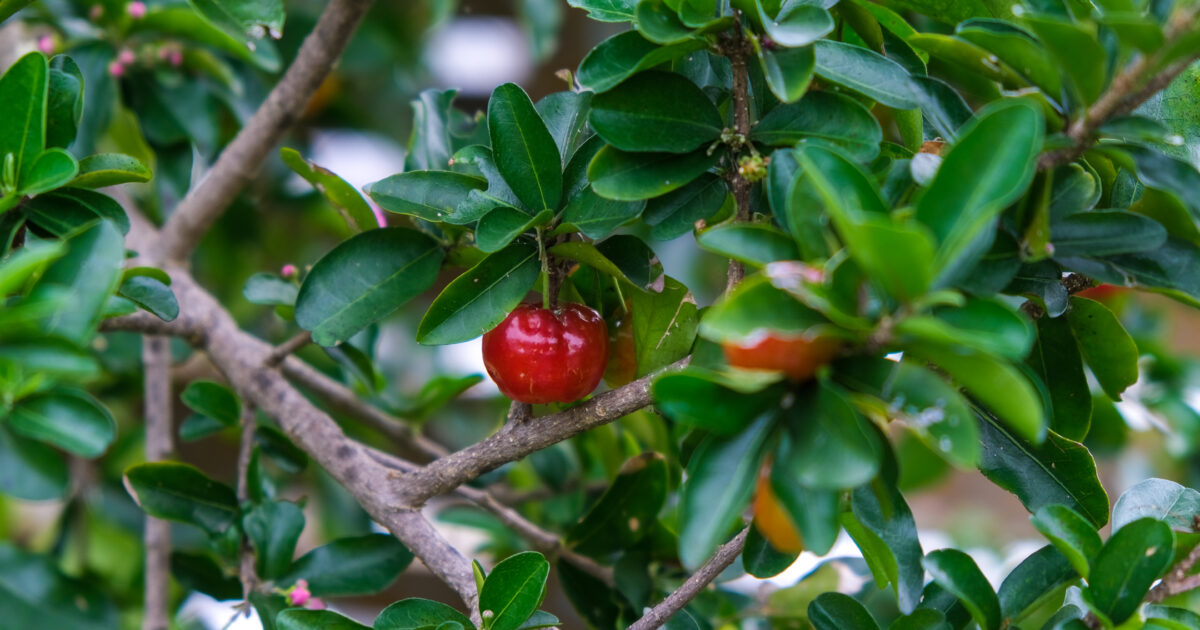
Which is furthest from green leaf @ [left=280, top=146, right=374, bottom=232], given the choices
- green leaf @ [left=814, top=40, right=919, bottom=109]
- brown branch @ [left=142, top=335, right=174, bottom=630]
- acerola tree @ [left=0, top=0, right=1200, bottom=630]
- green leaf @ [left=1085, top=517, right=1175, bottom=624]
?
green leaf @ [left=1085, top=517, right=1175, bottom=624]

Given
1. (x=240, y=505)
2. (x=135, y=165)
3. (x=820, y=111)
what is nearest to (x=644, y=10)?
(x=820, y=111)

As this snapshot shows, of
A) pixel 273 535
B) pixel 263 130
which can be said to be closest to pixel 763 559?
pixel 273 535

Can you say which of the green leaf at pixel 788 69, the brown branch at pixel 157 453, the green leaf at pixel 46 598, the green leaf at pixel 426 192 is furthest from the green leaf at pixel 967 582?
the green leaf at pixel 46 598

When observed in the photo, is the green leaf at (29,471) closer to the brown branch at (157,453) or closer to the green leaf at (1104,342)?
the brown branch at (157,453)

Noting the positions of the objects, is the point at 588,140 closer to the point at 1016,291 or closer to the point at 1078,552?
the point at 1016,291

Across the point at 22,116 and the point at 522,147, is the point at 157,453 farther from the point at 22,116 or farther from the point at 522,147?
the point at 522,147
